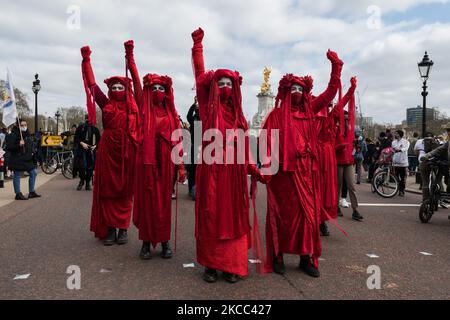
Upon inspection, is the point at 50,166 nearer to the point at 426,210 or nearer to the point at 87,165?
the point at 87,165

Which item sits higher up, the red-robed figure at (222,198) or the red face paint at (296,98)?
the red face paint at (296,98)

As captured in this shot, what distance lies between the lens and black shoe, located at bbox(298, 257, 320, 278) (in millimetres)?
3871

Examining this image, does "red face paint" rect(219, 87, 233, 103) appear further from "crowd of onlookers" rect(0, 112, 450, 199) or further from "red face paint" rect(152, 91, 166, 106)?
"crowd of onlookers" rect(0, 112, 450, 199)

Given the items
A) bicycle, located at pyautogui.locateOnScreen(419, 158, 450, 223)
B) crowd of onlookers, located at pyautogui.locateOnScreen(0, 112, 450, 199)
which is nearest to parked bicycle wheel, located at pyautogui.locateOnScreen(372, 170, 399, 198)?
crowd of onlookers, located at pyautogui.locateOnScreen(0, 112, 450, 199)

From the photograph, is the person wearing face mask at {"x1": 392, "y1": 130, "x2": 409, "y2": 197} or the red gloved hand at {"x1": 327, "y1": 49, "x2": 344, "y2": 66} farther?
the person wearing face mask at {"x1": 392, "y1": 130, "x2": 409, "y2": 197}

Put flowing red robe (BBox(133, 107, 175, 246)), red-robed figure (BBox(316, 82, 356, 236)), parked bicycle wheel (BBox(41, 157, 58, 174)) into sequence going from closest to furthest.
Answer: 1. flowing red robe (BBox(133, 107, 175, 246))
2. red-robed figure (BBox(316, 82, 356, 236))
3. parked bicycle wheel (BBox(41, 157, 58, 174))

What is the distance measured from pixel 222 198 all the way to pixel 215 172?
0.86 feet

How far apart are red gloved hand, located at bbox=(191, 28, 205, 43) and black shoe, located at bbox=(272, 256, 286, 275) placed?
245 cm

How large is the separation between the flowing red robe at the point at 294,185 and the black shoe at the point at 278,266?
44mm

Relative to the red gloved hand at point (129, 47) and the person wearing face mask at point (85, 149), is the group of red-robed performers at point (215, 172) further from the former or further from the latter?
the person wearing face mask at point (85, 149)

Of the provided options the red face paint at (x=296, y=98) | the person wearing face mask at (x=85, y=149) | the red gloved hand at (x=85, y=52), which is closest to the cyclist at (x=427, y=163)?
the red face paint at (x=296, y=98)

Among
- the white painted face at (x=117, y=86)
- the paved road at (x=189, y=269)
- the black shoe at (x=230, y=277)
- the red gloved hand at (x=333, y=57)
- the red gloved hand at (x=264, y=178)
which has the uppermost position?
the red gloved hand at (x=333, y=57)

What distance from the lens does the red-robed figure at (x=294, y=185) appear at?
155 inches
